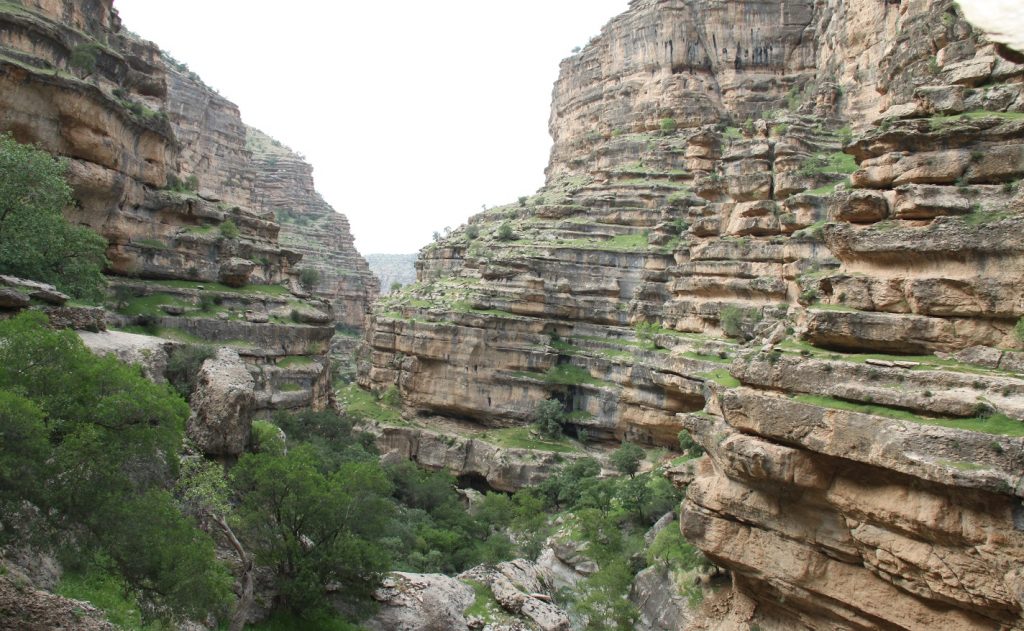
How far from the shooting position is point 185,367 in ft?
78.0

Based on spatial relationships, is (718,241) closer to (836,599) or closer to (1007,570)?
(836,599)

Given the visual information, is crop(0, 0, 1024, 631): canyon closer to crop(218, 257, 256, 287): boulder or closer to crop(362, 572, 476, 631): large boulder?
crop(218, 257, 256, 287): boulder

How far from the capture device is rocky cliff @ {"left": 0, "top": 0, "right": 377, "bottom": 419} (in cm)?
2750

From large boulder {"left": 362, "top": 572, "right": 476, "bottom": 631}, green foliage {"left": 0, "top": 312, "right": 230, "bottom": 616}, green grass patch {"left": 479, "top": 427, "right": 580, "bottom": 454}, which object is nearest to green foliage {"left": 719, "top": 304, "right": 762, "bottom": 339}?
green grass patch {"left": 479, "top": 427, "right": 580, "bottom": 454}

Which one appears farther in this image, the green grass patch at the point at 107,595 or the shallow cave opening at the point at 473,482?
the shallow cave opening at the point at 473,482

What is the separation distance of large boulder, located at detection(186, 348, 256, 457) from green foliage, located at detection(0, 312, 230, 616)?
7393mm

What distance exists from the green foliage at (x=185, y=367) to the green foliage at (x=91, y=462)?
34.3 feet

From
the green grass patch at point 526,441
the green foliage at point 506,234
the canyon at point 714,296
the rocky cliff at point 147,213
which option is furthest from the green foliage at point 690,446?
the green foliage at point 506,234

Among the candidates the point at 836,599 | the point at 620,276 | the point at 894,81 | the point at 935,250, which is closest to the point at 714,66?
the point at 620,276

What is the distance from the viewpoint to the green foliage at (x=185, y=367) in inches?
906

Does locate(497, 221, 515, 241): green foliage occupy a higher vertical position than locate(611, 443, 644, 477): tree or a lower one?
higher

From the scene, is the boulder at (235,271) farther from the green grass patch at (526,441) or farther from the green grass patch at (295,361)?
the green grass patch at (526,441)

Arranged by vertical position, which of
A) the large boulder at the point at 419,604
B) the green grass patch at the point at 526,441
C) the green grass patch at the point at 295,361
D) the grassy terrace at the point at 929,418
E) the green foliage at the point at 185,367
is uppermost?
the grassy terrace at the point at 929,418

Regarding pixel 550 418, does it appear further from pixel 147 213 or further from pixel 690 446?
pixel 147 213
